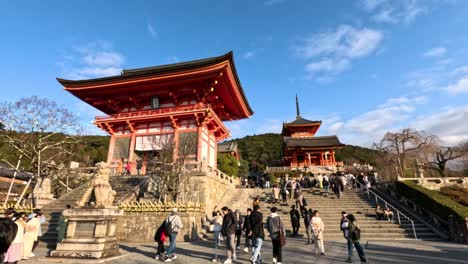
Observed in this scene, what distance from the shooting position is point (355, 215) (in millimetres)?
13922

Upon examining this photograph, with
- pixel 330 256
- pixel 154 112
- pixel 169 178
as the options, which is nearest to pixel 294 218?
pixel 330 256

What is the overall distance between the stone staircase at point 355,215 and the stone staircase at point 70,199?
8.28m

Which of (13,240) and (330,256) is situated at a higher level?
(13,240)

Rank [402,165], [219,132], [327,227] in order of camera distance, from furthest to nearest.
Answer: [402,165] → [219,132] → [327,227]

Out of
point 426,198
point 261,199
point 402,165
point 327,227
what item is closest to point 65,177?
point 261,199

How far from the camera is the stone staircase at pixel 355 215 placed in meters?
11.6

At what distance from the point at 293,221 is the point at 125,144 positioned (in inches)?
624

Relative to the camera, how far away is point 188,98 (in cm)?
2141

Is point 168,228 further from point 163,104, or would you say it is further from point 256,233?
point 163,104

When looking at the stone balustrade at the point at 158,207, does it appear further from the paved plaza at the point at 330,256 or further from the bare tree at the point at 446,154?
the bare tree at the point at 446,154

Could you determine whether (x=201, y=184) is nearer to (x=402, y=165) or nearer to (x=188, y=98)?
(x=188, y=98)

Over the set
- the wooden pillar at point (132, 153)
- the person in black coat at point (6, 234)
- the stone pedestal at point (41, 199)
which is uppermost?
the wooden pillar at point (132, 153)

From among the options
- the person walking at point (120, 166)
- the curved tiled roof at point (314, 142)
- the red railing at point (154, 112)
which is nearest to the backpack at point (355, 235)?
the red railing at point (154, 112)

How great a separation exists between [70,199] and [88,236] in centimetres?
916
